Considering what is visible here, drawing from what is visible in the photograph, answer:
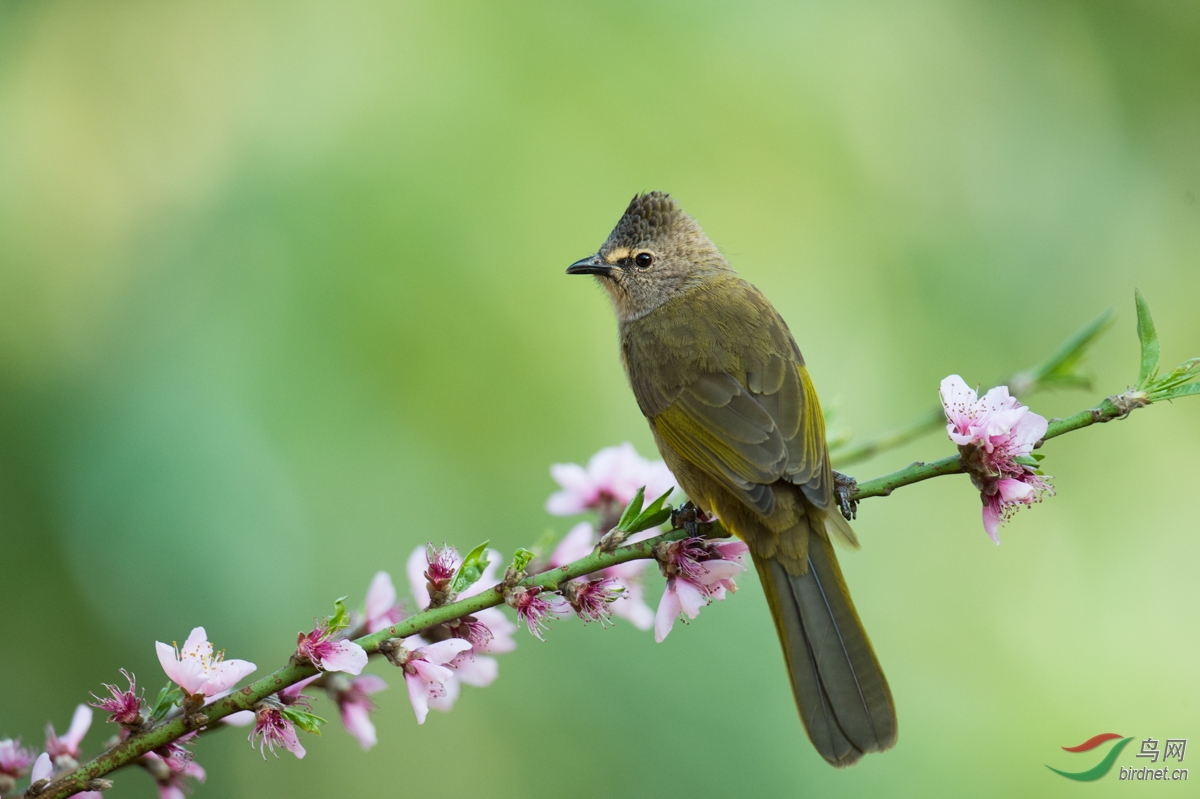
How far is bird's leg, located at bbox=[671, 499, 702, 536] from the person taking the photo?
2.94 meters

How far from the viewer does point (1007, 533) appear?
215 inches

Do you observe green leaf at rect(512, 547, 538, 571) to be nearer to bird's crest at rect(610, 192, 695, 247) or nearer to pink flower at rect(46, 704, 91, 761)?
pink flower at rect(46, 704, 91, 761)

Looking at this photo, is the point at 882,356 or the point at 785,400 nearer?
the point at 785,400

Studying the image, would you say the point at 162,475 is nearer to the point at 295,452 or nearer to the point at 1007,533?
the point at 295,452

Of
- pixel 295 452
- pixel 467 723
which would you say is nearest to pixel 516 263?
pixel 295 452

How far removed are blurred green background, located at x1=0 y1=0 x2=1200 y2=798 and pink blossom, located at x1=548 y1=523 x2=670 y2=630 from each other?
93.2 inches

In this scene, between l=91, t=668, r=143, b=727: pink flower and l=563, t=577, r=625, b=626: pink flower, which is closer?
l=91, t=668, r=143, b=727: pink flower

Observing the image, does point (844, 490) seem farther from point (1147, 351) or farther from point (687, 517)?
Answer: point (1147, 351)

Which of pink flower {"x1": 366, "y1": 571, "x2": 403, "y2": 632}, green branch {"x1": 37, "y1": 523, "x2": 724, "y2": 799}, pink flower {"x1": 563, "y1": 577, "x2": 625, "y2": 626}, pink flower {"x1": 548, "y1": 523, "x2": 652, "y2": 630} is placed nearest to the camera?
green branch {"x1": 37, "y1": 523, "x2": 724, "y2": 799}

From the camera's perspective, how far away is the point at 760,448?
2.97m

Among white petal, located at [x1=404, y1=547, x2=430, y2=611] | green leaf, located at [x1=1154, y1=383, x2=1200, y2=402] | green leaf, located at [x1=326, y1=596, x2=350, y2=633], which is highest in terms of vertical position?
green leaf, located at [x1=1154, y1=383, x2=1200, y2=402]

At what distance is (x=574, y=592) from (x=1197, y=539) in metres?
4.66

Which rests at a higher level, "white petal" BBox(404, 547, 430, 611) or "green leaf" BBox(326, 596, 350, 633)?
"white petal" BBox(404, 547, 430, 611)

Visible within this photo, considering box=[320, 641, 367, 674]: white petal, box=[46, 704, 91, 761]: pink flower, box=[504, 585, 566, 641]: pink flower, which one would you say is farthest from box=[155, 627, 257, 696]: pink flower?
box=[504, 585, 566, 641]: pink flower
